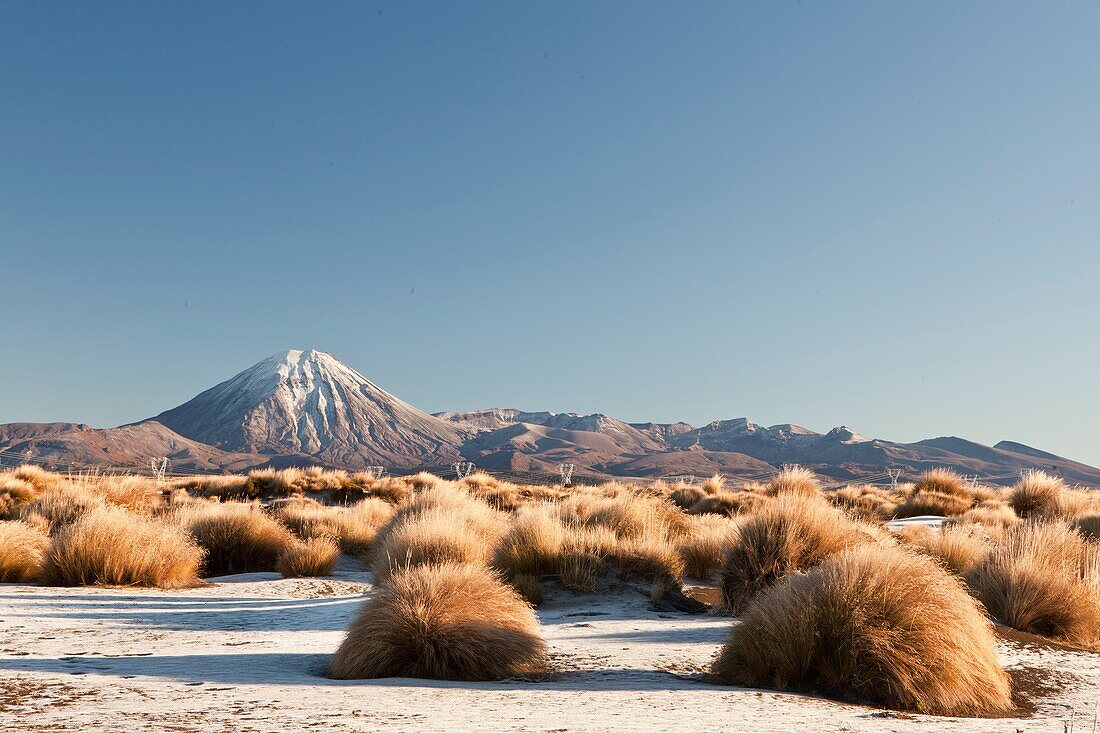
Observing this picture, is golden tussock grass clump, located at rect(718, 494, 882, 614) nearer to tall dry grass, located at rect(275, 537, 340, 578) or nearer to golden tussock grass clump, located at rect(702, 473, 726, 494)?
tall dry grass, located at rect(275, 537, 340, 578)

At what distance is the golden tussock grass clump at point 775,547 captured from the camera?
7.88m

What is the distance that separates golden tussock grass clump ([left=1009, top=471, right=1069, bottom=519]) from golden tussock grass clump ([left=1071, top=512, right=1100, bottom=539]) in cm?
288

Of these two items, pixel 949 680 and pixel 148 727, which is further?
pixel 949 680

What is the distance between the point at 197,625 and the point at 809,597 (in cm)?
511

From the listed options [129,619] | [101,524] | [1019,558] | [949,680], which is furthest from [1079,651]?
[101,524]

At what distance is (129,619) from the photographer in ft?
21.5

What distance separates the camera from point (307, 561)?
1062 cm

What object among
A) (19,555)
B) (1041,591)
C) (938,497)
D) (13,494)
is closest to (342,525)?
(19,555)

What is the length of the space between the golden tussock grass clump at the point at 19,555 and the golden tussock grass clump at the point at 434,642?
19.0 feet

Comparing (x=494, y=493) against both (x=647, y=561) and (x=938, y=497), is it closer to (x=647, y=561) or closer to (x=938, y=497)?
(x=938, y=497)

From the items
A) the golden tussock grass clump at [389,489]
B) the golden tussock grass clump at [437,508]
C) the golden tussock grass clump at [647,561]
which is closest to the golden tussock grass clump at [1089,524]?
the golden tussock grass clump at [647,561]

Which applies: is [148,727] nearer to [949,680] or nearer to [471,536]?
[949,680]

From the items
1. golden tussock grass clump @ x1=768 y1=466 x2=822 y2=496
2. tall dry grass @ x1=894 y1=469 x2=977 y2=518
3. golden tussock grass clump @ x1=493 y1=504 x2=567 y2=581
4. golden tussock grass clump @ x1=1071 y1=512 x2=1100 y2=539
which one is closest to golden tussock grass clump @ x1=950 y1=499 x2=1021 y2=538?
golden tussock grass clump @ x1=1071 y1=512 x2=1100 y2=539

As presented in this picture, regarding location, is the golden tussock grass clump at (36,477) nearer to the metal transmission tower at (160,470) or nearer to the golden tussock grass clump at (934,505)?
the metal transmission tower at (160,470)
